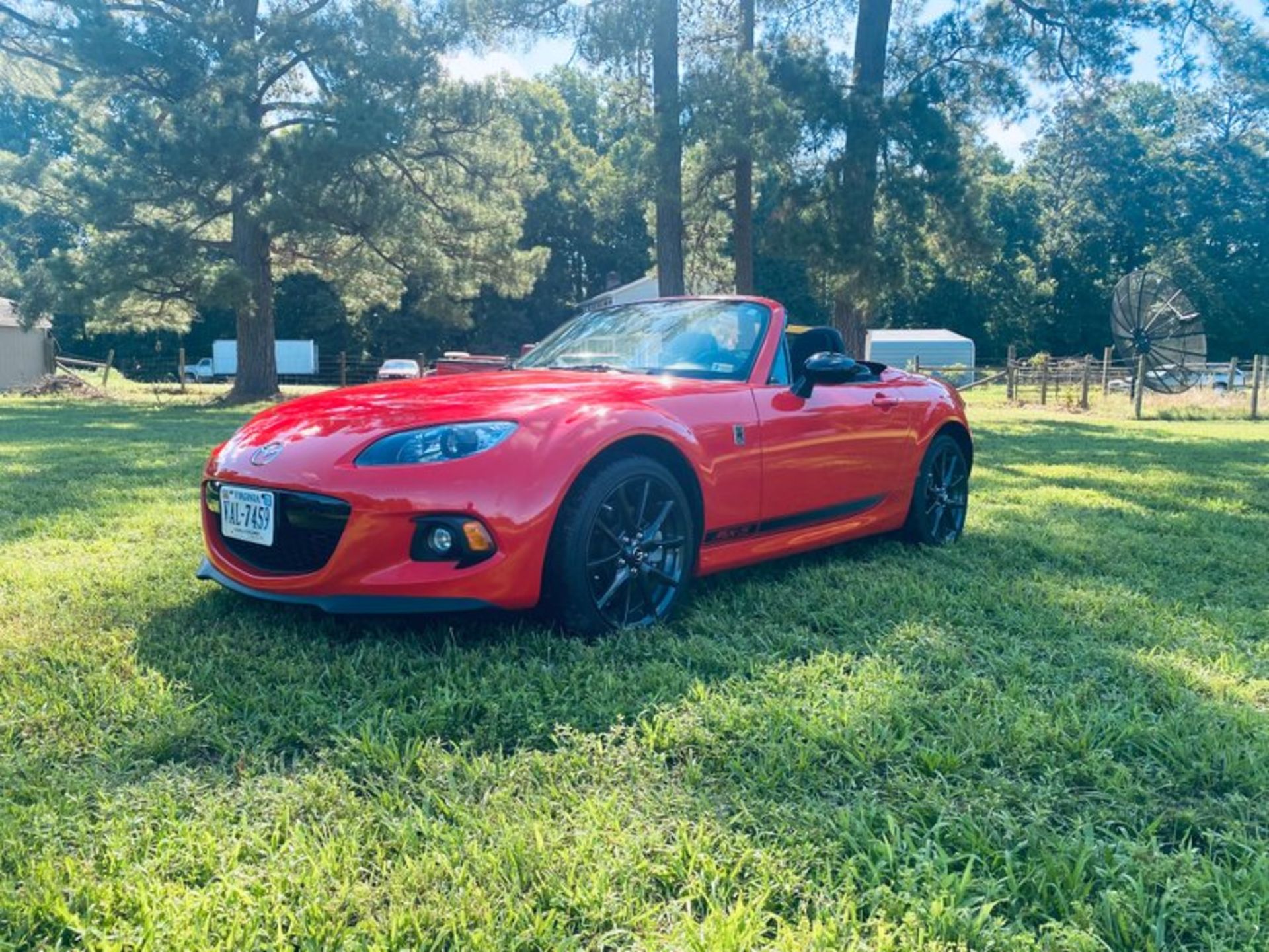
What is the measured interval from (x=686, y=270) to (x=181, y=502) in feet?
48.7

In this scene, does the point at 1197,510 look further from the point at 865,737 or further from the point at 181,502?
the point at 181,502

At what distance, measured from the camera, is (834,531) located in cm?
415

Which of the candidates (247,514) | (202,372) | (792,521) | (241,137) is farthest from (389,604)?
(202,372)

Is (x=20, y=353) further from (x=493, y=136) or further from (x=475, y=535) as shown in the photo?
(x=475, y=535)

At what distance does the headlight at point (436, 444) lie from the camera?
2824 millimetres

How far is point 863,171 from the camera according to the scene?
48.8 feet

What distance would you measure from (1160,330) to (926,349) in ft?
60.0

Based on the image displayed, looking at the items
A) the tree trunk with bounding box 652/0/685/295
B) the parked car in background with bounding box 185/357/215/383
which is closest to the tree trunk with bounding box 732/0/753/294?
the tree trunk with bounding box 652/0/685/295

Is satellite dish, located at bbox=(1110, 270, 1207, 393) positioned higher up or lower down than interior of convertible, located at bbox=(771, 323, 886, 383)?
higher up

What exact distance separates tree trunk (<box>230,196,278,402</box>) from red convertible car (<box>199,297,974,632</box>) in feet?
53.6

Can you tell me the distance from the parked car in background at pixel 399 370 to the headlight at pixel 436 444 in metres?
27.8

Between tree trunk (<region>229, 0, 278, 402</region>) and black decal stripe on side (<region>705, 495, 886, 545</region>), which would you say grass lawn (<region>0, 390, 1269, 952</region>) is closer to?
black decal stripe on side (<region>705, 495, 886, 545</region>)

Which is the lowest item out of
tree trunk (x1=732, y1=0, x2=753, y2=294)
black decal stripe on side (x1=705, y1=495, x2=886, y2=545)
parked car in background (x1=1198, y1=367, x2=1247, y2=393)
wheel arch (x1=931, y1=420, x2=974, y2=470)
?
black decal stripe on side (x1=705, y1=495, x2=886, y2=545)

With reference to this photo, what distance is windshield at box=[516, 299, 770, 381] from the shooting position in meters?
3.89
